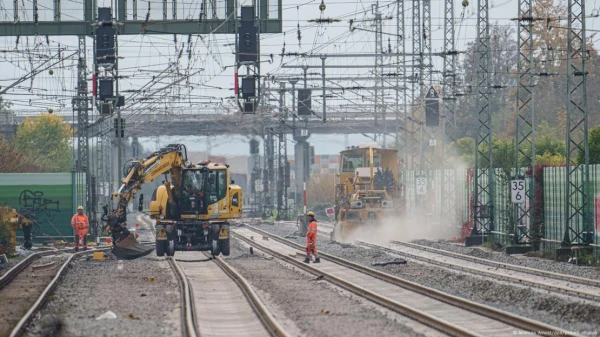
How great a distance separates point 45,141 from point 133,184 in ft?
180

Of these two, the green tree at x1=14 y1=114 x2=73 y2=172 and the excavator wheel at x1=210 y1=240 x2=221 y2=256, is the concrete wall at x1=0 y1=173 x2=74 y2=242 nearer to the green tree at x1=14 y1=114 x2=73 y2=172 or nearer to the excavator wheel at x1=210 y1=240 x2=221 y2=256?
the excavator wheel at x1=210 y1=240 x2=221 y2=256

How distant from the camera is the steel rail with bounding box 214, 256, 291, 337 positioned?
1611cm

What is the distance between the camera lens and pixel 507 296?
70.3ft

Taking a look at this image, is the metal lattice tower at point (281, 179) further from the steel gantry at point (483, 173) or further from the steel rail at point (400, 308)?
the steel rail at point (400, 308)

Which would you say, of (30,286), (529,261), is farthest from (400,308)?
(529,261)

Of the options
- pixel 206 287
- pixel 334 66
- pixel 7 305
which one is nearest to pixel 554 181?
pixel 206 287

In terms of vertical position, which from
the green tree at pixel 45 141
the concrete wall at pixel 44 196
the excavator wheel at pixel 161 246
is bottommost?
the excavator wheel at pixel 161 246

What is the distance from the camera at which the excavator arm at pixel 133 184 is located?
33500 mm

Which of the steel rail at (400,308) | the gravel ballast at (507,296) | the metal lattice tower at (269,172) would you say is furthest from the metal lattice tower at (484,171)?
the metal lattice tower at (269,172)

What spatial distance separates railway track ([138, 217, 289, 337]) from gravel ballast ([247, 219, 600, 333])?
4.32 metres

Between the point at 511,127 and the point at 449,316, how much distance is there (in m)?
70.0

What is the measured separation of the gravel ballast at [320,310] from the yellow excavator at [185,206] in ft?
20.5

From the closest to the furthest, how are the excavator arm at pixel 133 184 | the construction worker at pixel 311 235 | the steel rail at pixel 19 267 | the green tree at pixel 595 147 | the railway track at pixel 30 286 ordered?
the railway track at pixel 30 286
the steel rail at pixel 19 267
the construction worker at pixel 311 235
the excavator arm at pixel 133 184
the green tree at pixel 595 147

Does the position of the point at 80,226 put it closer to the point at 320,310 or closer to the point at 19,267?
the point at 19,267
